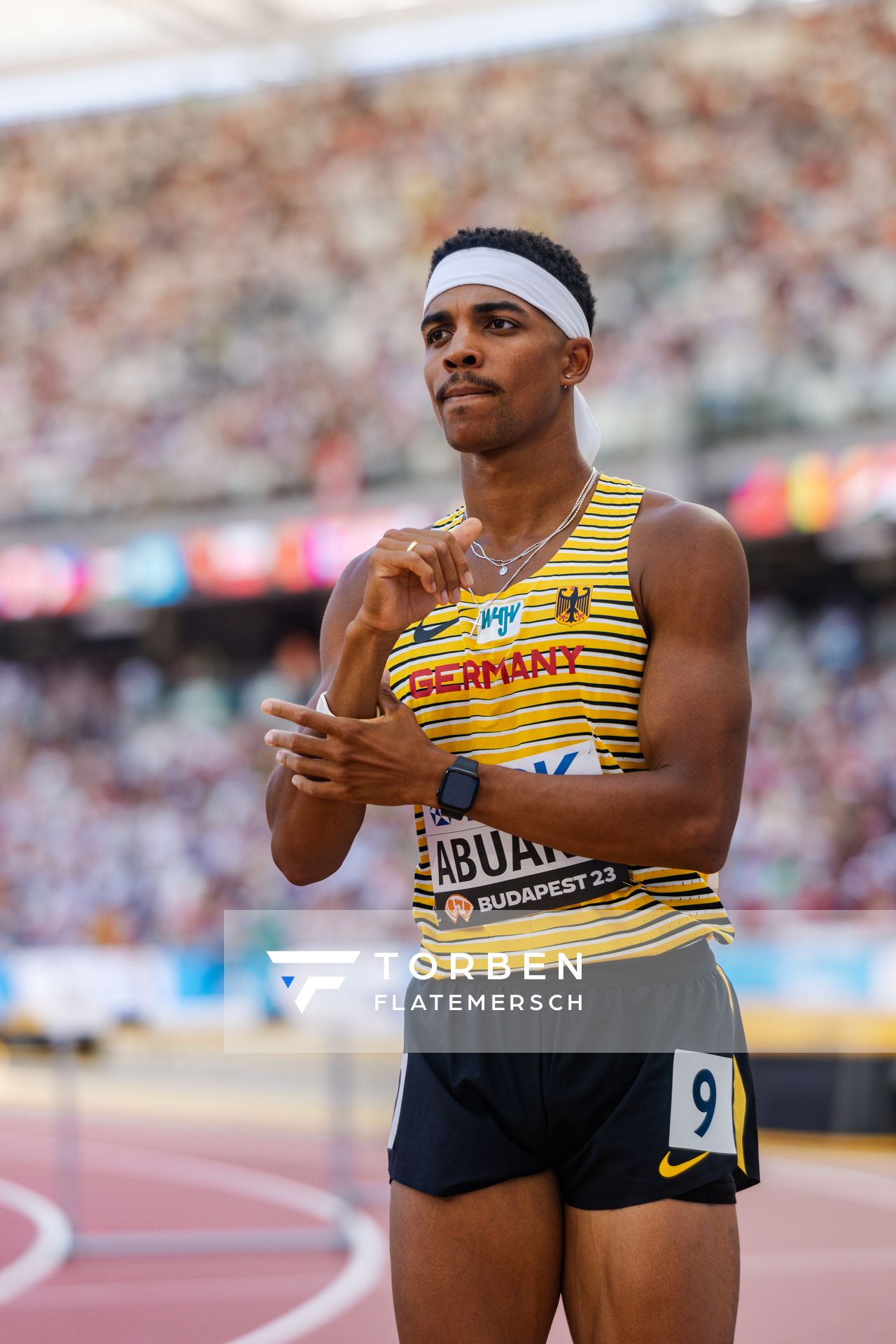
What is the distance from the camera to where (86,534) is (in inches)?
758

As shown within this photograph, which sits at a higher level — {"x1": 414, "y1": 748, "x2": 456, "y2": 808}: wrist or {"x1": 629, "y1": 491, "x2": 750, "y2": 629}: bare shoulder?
{"x1": 629, "y1": 491, "x2": 750, "y2": 629}: bare shoulder

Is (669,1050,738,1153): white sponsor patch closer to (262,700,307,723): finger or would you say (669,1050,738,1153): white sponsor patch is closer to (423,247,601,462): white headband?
(262,700,307,723): finger

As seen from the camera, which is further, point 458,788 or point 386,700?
point 386,700

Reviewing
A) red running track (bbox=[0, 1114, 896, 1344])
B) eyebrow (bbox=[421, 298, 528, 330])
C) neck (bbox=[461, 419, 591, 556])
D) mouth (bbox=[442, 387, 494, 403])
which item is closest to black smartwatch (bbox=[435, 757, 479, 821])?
neck (bbox=[461, 419, 591, 556])

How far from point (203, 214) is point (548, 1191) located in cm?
1990

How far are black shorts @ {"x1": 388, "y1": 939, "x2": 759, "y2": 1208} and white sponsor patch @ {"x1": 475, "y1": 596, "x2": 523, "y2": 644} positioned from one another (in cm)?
50

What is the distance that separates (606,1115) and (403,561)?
2.71ft

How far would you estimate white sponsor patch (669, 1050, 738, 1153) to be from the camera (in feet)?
7.55

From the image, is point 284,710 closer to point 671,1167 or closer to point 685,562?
point 685,562

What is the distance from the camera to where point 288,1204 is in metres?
9.38

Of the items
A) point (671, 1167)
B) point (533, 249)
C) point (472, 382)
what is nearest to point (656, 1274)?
point (671, 1167)

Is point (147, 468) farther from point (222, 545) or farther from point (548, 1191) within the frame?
point (548, 1191)

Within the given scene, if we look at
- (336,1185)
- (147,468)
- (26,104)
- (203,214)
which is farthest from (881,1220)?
(26,104)

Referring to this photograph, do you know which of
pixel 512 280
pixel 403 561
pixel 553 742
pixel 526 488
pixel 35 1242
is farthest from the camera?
pixel 35 1242
